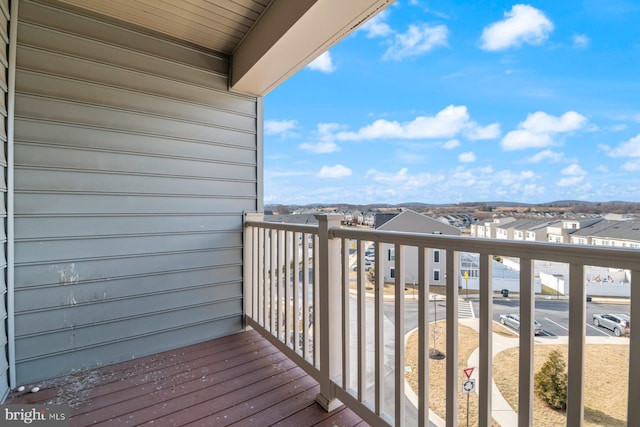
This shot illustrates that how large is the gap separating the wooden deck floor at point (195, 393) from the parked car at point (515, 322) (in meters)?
0.98

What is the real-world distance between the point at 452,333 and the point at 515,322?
210 millimetres

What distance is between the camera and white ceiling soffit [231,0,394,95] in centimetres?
162

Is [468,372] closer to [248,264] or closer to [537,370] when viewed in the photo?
[537,370]

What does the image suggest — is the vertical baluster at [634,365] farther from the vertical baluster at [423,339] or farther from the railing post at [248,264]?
the railing post at [248,264]

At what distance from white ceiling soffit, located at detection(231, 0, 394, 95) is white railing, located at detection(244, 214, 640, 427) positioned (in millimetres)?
1109

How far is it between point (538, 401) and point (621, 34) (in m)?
Answer: 1.43

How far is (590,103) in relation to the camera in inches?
51.3

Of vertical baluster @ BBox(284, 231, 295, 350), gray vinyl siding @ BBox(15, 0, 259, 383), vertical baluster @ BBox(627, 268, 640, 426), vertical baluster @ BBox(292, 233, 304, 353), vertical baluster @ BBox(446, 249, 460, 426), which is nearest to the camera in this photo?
vertical baluster @ BBox(627, 268, 640, 426)

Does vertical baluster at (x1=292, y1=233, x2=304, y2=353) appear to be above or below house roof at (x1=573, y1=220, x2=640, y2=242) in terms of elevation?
below

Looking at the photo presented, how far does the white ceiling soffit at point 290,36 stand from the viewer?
1.62 meters

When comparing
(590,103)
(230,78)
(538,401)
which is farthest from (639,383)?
(230,78)

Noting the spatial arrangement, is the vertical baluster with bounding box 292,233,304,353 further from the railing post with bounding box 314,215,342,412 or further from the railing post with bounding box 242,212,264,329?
the railing post with bounding box 242,212,264,329

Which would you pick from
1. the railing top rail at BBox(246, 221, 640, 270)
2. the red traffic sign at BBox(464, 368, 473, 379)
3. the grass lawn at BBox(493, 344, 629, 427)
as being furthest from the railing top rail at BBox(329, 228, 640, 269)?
the red traffic sign at BBox(464, 368, 473, 379)

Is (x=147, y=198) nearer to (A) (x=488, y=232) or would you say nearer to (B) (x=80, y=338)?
(B) (x=80, y=338)
